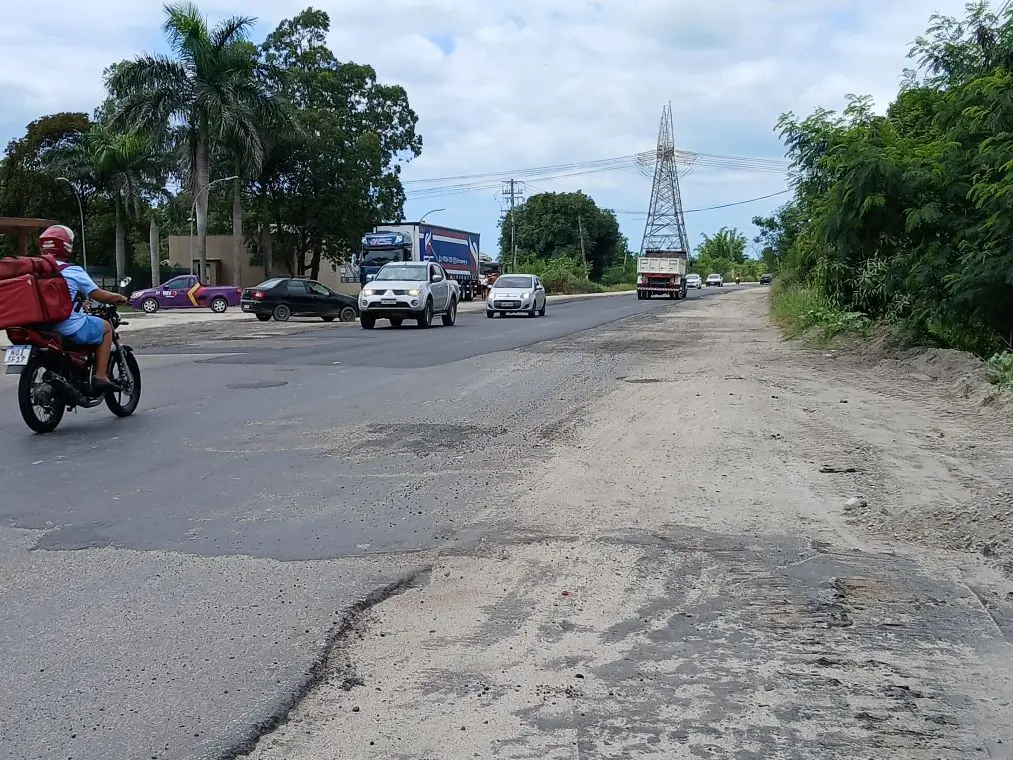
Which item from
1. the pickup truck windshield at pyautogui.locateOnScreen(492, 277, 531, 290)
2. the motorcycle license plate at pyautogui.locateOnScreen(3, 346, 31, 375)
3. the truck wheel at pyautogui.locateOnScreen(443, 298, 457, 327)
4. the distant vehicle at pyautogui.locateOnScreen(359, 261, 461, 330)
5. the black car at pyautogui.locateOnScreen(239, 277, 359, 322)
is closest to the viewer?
the motorcycle license plate at pyautogui.locateOnScreen(3, 346, 31, 375)

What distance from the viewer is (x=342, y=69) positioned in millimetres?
60219

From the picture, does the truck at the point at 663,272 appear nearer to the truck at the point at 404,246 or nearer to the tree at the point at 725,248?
the truck at the point at 404,246

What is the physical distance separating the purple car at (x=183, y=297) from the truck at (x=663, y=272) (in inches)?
986

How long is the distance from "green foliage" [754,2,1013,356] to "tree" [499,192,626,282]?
261ft

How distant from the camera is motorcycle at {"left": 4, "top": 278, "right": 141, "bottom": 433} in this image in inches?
347

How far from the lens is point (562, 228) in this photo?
10338 cm

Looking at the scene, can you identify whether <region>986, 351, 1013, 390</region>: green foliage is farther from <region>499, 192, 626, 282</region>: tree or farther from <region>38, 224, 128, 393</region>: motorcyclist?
<region>499, 192, 626, 282</region>: tree

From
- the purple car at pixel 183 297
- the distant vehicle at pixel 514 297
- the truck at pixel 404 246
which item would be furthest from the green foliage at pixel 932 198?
the purple car at pixel 183 297

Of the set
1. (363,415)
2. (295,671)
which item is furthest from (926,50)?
(295,671)

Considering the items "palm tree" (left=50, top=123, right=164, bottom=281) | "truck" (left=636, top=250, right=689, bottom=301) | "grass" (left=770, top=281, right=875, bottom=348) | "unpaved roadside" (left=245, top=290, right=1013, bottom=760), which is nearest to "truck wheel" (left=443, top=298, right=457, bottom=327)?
"grass" (left=770, top=281, right=875, bottom=348)

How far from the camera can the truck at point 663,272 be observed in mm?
57031

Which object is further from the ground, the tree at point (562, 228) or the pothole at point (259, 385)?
the tree at point (562, 228)

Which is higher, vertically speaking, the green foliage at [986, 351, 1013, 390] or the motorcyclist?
the motorcyclist

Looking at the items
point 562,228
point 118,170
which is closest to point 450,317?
point 118,170
